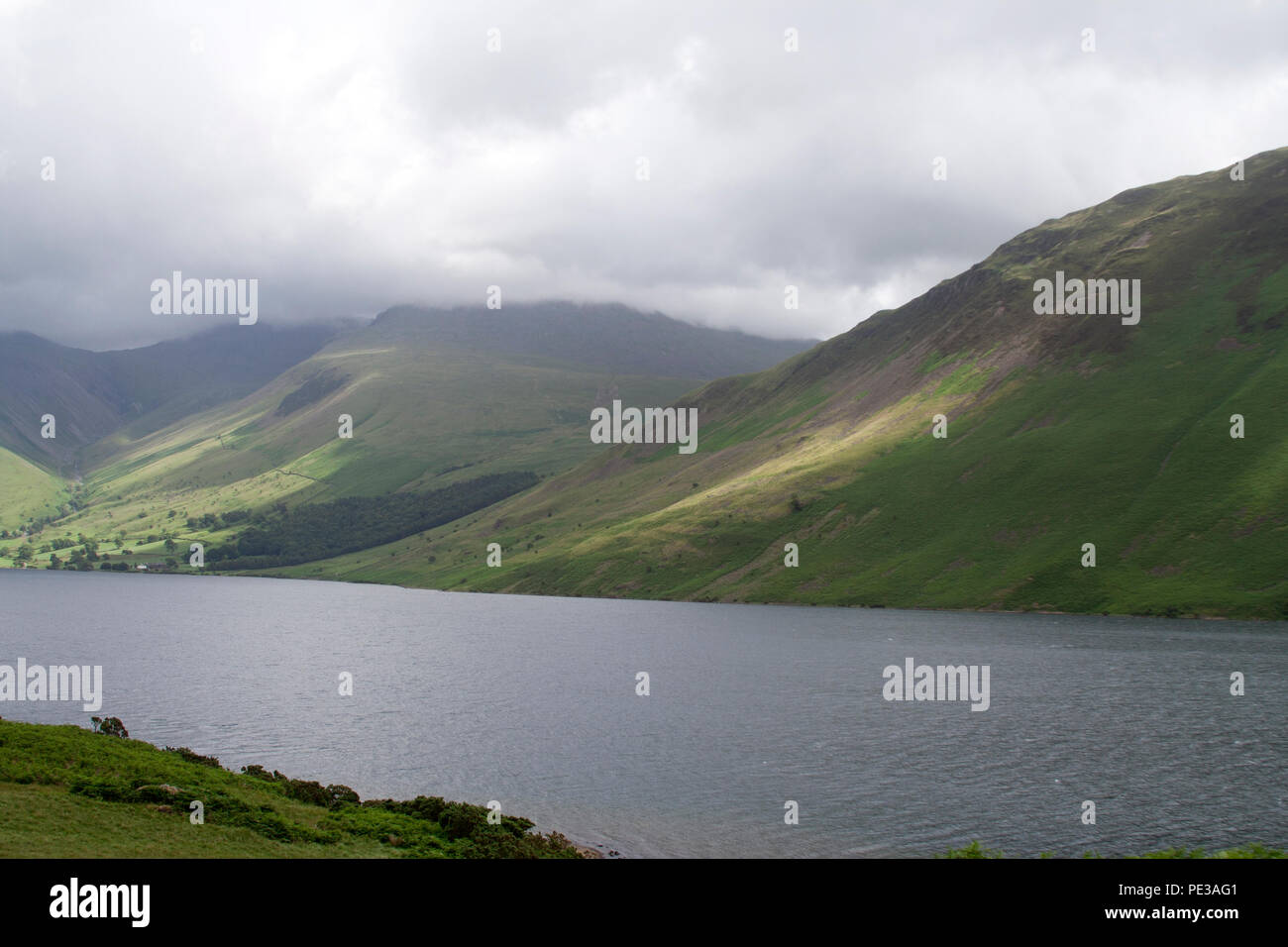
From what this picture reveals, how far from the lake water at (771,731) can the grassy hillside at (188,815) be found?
33.6 feet

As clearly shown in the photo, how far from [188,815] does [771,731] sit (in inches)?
2403

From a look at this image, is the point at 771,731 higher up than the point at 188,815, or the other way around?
the point at 188,815

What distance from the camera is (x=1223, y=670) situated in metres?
119

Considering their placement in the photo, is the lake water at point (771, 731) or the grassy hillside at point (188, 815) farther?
the lake water at point (771, 731)

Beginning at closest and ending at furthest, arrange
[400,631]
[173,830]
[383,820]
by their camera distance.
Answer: [173,830]
[383,820]
[400,631]

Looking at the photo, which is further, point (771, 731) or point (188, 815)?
point (771, 731)

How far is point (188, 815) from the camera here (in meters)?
44.4

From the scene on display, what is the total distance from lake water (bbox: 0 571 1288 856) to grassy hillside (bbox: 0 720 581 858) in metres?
10.2

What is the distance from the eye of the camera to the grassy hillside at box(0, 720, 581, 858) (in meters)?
38.0

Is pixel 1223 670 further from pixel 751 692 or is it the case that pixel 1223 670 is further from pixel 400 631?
pixel 400 631

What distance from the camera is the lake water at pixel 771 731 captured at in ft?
198

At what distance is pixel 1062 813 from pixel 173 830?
5623cm
